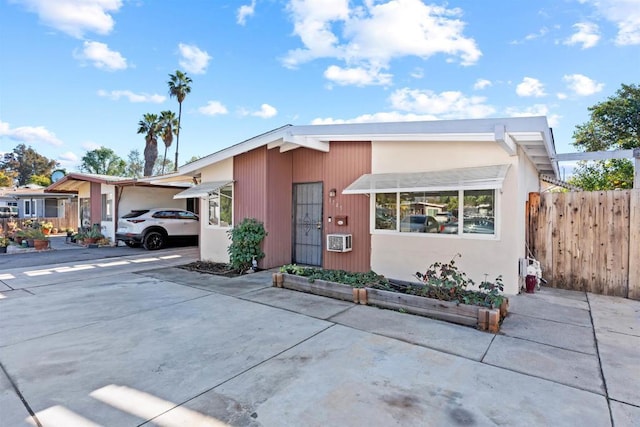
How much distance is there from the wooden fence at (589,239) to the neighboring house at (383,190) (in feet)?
2.06

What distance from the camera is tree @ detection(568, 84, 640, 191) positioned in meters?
14.8

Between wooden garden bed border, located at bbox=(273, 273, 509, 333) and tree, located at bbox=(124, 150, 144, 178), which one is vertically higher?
tree, located at bbox=(124, 150, 144, 178)

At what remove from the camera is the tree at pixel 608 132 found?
583 inches

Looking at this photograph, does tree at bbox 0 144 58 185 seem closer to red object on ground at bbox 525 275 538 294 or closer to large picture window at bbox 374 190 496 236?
large picture window at bbox 374 190 496 236

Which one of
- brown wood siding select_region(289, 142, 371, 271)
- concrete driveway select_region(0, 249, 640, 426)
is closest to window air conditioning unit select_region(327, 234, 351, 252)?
brown wood siding select_region(289, 142, 371, 271)

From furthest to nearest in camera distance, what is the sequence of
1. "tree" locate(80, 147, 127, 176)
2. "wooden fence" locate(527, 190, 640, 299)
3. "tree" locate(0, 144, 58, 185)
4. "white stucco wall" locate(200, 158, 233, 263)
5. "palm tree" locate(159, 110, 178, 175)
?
"tree" locate(0, 144, 58, 185) → "tree" locate(80, 147, 127, 176) → "palm tree" locate(159, 110, 178, 175) → "white stucco wall" locate(200, 158, 233, 263) → "wooden fence" locate(527, 190, 640, 299)

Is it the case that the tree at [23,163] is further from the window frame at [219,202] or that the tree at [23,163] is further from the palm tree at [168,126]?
the window frame at [219,202]

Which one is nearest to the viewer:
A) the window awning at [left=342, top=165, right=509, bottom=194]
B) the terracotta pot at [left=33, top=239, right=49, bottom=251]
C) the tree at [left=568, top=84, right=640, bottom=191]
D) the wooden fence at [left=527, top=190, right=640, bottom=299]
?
the window awning at [left=342, top=165, right=509, bottom=194]

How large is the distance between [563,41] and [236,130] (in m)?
23.9

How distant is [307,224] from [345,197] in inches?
58.8

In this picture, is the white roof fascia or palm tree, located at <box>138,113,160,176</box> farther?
palm tree, located at <box>138,113,160,176</box>

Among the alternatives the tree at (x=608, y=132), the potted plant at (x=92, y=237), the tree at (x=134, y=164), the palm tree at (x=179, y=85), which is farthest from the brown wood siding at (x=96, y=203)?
the tree at (x=134, y=164)

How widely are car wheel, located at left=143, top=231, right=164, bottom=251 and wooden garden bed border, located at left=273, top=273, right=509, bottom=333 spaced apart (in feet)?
29.7

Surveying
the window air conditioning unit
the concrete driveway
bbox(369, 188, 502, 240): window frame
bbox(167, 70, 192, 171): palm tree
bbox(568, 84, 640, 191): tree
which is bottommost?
the concrete driveway
